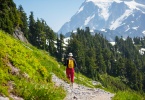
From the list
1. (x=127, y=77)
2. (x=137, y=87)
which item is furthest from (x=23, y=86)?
(x=127, y=77)

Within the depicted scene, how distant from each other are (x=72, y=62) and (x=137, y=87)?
150m

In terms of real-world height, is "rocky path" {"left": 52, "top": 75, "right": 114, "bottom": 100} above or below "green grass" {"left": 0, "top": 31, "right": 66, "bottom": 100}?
below

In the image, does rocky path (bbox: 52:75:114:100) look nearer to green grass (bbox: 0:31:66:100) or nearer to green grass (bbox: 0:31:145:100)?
green grass (bbox: 0:31:145:100)

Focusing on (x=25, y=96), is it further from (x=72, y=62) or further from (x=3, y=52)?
(x=72, y=62)

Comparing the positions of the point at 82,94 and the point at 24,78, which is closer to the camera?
the point at 24,78

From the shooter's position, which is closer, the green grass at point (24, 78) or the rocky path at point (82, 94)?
the green grass at point (24, 78)

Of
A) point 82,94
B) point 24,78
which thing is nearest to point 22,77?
point 24,78

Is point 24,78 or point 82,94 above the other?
point 24,78

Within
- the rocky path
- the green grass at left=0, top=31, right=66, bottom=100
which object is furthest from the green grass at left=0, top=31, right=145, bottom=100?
the rocky path

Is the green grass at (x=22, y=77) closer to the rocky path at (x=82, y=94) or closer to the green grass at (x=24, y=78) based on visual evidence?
the green grass at (x=24, y=78)

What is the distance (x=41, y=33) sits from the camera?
15825 centimetres

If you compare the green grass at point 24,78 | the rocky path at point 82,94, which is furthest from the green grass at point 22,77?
the rocky path at point 82,94

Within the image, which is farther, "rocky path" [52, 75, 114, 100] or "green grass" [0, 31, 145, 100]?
"rocky path" [52, 75, 114, 100]

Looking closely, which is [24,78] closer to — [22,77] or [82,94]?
[22,77]
